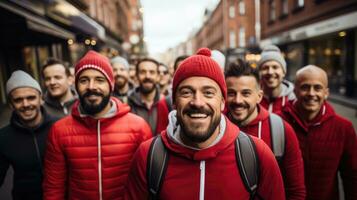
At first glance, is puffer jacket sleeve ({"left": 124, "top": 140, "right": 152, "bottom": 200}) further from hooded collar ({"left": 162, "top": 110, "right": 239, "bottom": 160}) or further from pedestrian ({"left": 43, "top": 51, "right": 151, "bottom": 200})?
pedestrian ({"left": 43, "top": 51, "right": 151, "bottom": 200})

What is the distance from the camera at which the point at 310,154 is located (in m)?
2.74

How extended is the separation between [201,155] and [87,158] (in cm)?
122

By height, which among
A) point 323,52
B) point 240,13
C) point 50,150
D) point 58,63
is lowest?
point 50,150

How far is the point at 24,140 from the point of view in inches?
112

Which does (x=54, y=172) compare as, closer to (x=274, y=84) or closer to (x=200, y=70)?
A: (x=200, y=70)

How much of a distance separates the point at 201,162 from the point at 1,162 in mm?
2187

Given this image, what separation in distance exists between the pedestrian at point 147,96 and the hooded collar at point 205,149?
2063 mm

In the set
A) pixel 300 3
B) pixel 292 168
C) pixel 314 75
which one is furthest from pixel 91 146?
pixel 300 3

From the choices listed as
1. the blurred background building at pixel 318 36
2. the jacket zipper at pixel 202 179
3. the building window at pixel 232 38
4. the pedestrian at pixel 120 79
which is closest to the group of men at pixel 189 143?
the jacket zipper at pixel 202 179

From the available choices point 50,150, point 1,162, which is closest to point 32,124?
point 1,162

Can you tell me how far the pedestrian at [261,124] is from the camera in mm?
2368

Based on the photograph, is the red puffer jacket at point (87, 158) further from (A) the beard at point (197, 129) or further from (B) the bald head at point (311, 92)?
(B) the bald head at point (311, 92)

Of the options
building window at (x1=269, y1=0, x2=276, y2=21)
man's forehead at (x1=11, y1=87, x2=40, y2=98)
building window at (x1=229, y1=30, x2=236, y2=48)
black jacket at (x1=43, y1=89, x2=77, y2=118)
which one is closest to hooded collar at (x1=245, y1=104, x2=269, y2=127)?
man's forehead at (x1=11, y1=87, x2=40, y2=98)

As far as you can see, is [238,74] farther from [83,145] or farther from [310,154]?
[83,145]
